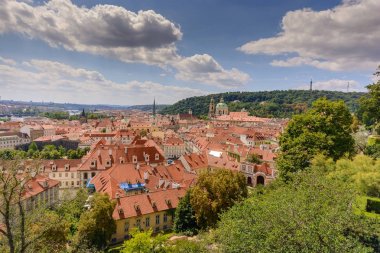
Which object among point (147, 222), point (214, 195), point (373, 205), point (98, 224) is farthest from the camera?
point (147, 222)

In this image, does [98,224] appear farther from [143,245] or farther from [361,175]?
[361,175]

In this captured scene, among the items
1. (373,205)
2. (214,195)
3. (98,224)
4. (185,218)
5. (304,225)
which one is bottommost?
(185,218)

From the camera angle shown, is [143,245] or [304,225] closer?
[304,225]

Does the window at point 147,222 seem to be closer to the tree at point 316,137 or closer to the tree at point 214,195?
the tree at point 214,195

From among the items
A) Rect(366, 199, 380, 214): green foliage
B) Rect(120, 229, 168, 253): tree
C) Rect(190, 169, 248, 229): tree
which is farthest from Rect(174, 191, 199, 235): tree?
Rect(366, 199, 380, 214): green foliage

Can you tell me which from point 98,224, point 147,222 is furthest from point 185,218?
point 98,224

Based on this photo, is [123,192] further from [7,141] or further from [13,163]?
[7,141]
